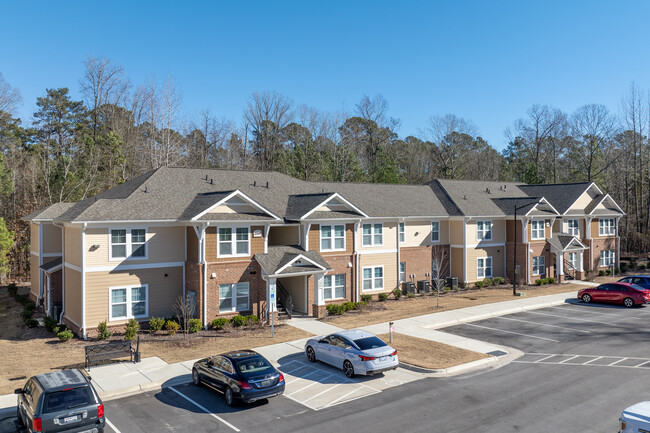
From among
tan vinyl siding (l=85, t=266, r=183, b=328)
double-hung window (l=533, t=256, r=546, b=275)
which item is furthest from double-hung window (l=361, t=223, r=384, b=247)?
double-hung window (l=533, t=256, r=546, b=275)

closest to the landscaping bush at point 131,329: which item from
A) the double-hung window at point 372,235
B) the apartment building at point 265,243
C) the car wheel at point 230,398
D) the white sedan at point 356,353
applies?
the apartment building at point 265,243

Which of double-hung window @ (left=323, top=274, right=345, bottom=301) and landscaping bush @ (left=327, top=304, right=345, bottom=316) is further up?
double-hung window @ (left=323, top=274, right=345, bottom=301)

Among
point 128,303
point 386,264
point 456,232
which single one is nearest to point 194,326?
point 128,303

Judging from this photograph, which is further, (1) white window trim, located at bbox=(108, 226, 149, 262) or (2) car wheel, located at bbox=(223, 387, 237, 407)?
(1) white window trim, located at bbox=(108, 226, 149, 262)

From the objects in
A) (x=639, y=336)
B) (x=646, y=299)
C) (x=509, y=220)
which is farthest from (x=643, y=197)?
(x=639, y=336)

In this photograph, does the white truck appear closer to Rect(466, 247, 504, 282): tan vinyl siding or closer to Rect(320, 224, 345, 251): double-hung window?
Rect(320, 224, 345, 251): double-hung window

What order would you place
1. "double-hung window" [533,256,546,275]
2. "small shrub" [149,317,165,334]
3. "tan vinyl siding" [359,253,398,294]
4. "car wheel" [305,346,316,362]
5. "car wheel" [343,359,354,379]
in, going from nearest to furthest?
"car wheel" [343,359,354,379]
"car wheel" [305,346,316,362]
"small shrub" [149,317,165,334]
"tan vinyl siding" [359,253,398,294]
"double-hung window" [533,256,546,275]

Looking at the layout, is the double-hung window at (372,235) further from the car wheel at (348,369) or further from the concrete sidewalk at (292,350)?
the car wheel at (348,369)
